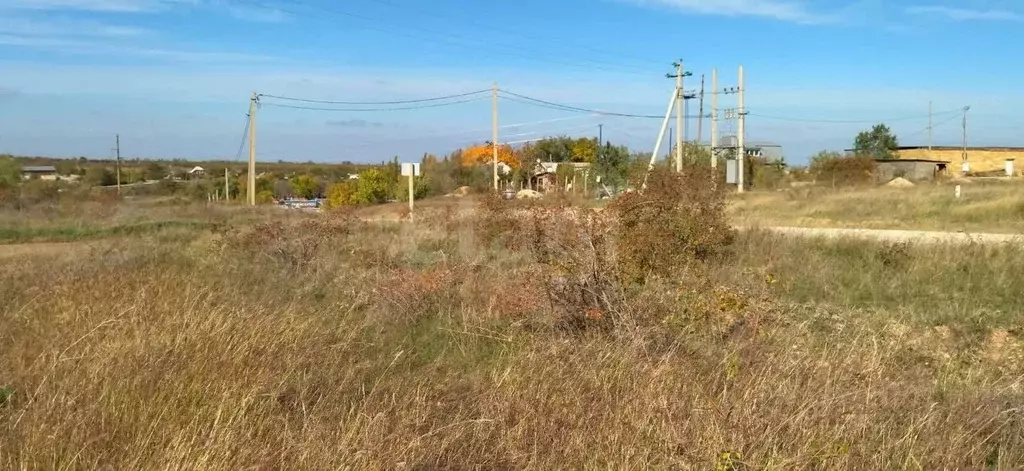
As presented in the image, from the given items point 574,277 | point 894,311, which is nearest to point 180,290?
point 574,277

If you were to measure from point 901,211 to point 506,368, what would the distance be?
82.4 ft

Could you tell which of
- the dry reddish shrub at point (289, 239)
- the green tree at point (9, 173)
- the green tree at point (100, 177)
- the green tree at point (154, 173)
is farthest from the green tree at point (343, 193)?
the green tree at point (154, 173)

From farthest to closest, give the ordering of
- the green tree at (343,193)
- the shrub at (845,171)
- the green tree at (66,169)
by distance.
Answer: the green tree at (66,169), the shrub at (845,171), the green tree at (343,193)

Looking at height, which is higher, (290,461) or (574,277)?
(574,277)

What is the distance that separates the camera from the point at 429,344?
7328mm

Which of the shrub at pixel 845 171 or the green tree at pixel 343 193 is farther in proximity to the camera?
the shrub at pixel 845 171

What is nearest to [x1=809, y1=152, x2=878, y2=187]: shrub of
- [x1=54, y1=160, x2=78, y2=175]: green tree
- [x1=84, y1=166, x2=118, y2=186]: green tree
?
[x1=84, y1=166, x2=118, y2=186]: green tree

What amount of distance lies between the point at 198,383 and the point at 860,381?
14.1ft

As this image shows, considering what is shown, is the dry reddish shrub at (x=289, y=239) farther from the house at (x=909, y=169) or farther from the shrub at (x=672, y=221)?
the house at (x=909, y=169)

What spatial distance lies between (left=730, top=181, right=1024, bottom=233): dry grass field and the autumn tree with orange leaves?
3286cm

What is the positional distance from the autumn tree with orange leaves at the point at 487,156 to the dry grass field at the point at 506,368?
52997 mm

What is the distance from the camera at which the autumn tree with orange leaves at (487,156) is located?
65188mm

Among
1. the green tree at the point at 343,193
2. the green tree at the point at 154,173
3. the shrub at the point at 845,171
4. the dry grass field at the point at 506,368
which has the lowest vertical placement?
the dry grass field at the point at 506,368

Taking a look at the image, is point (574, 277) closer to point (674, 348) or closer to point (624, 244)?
point (674, 348)
